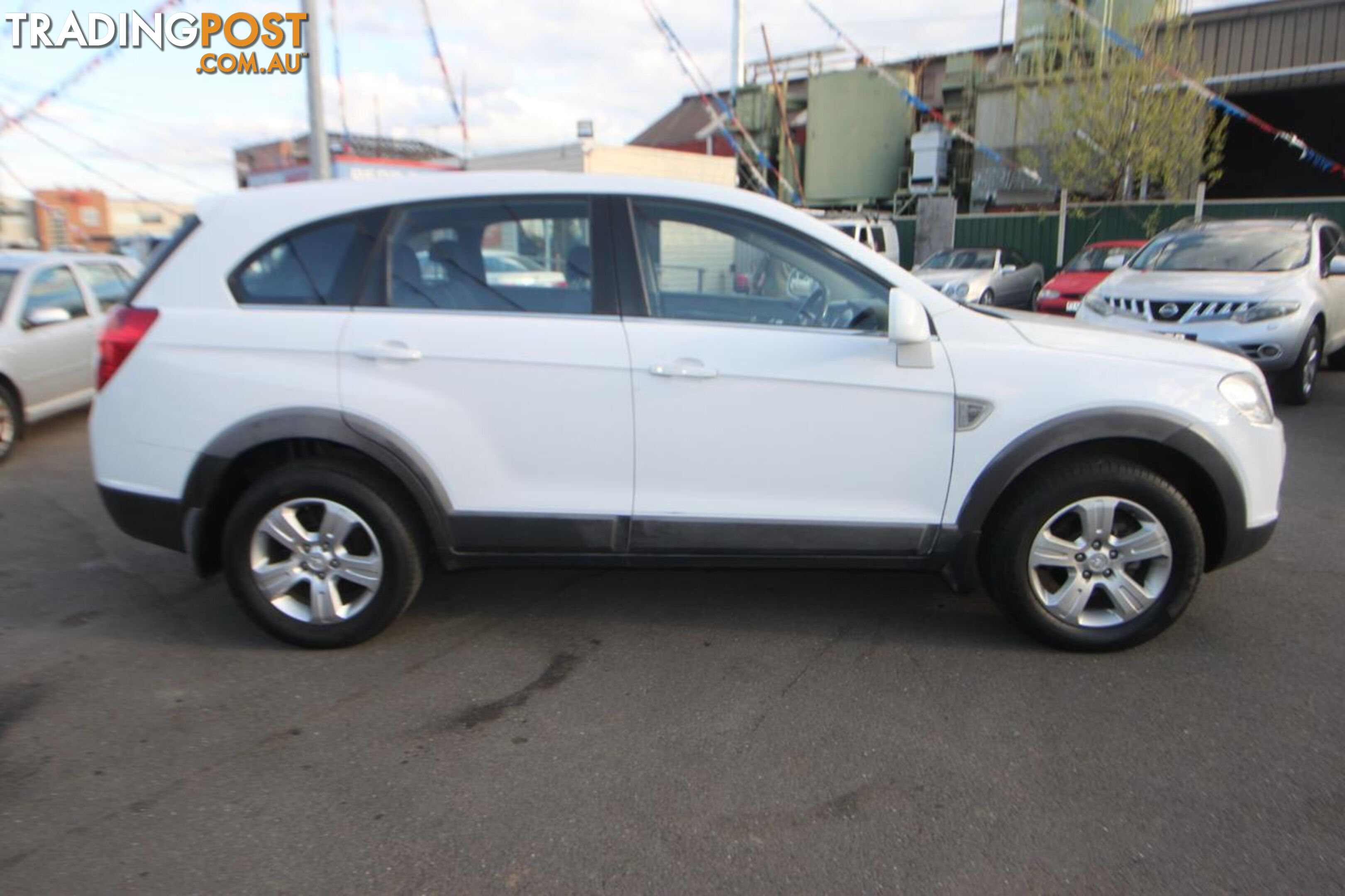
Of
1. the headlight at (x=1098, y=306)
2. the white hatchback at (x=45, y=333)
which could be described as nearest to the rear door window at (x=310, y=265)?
the white hatchback at (x=45, y=333)

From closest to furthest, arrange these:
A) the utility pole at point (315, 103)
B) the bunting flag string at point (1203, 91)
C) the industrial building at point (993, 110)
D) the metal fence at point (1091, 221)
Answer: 1. the utility pole at point (315, 103)
2. the bunting flag string at point (1203, 91)
3. the metal fence at point (1091, 221)
4. the industrial building at point (993, 110)

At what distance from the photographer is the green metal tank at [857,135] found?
85.6 ft

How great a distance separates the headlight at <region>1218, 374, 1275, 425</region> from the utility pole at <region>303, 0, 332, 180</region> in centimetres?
942

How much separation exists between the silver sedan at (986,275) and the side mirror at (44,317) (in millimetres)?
11578

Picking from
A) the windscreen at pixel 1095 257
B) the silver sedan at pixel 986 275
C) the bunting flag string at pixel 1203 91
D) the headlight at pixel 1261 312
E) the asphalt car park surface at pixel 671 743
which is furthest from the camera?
the bunting flag string at pixel 1203 91

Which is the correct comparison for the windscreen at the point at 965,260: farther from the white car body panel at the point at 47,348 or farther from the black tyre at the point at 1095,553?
the black tyre at the point at 1095,553

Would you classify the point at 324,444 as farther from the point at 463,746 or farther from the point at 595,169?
the point at 595,169

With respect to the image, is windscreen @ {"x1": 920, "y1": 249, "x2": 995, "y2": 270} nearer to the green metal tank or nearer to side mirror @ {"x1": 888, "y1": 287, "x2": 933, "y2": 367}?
the green metal tank

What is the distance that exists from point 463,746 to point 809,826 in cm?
112

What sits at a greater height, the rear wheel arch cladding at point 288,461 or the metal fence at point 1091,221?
the metal fence at point 1091,221

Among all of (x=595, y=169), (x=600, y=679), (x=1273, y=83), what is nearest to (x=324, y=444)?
(x=600, y=679)

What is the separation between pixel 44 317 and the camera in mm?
7113

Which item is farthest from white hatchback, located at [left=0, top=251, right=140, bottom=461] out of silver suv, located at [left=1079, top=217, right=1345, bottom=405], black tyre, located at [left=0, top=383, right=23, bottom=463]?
silver suv, located at [left=1079, top=217, right=1345, bottom=405]

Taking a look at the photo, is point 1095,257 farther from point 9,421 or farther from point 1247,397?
point 9,421
